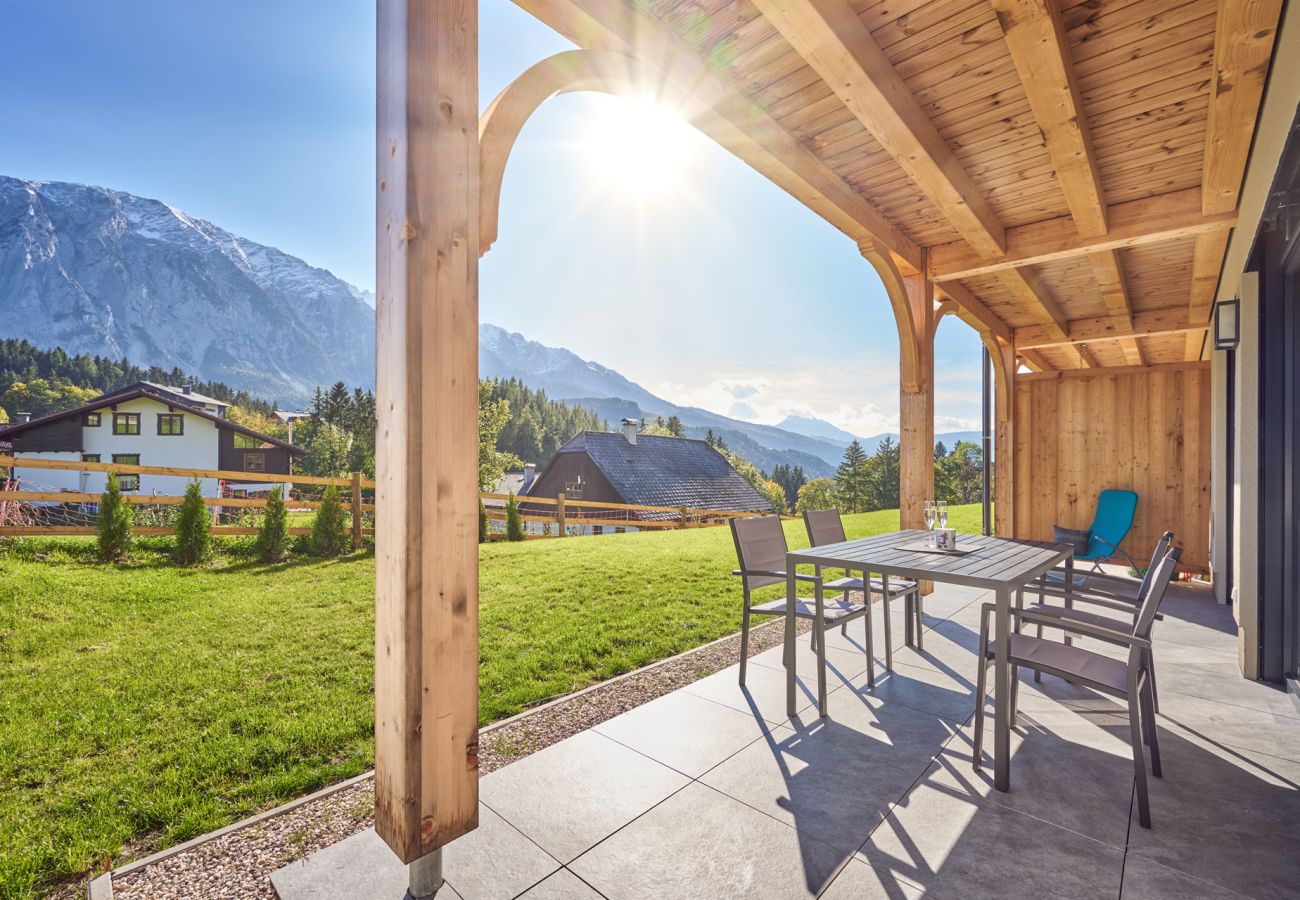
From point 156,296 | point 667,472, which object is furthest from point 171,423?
point 156,296

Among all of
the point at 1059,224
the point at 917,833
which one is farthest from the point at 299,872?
the point at 1059,224

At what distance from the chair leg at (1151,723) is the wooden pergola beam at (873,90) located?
2525 mm

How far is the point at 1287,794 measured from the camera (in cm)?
185

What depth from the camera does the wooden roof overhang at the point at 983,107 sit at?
216cm

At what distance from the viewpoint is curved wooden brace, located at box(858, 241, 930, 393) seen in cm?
418

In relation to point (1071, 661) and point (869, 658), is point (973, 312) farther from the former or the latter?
point (1071, 661)

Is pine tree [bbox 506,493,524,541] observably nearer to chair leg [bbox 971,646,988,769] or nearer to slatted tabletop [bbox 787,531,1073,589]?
slatted tabletop [bbox 787,531,1073,589]

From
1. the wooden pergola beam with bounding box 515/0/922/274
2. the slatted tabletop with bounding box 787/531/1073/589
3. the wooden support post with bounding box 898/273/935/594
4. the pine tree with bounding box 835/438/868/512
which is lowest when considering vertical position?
the pine tree with bounding box 835/438/868/512

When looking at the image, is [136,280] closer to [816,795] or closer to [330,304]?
[330,304]

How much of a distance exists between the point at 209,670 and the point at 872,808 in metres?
3.34

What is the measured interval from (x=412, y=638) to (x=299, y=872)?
753 mm

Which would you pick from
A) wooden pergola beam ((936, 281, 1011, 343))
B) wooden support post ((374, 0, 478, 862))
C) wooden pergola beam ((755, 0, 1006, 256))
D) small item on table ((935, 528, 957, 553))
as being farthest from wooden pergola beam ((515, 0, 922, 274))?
small item on table ((935, 528, 957, 553))

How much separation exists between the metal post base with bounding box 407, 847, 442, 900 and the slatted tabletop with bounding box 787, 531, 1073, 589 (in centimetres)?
169

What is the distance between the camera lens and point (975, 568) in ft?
7.54
